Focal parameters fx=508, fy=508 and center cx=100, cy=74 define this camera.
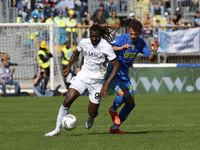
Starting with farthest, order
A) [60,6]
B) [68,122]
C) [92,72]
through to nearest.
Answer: [60,6], [92,72], [68,122]

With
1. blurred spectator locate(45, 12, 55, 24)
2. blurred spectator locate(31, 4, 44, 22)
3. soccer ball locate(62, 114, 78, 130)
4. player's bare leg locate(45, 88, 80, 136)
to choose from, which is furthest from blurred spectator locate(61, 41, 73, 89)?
soccer ball locate(62, 114, 78, 130)

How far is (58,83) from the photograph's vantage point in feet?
71.7

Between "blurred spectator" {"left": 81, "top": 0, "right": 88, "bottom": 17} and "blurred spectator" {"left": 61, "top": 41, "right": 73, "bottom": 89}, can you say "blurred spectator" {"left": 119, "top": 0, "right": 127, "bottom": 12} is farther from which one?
"blurred spectator" {"left": 61, "top": 41, "right": 73, "bottom": 89}

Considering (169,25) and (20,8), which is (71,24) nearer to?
(20,8)

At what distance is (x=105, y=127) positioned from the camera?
37.0ft

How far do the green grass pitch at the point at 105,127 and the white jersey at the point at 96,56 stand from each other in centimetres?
120

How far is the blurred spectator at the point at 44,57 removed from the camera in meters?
21.3

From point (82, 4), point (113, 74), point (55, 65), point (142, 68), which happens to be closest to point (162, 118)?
point (113, 74)

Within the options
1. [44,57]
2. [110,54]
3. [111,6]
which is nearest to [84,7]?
[111,6]

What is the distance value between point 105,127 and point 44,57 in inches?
421

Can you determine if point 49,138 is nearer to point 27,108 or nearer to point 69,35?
point 27,108

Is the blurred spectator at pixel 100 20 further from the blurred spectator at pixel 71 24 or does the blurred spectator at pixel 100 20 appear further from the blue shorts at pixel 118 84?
the blue shorts at pixel 118 84

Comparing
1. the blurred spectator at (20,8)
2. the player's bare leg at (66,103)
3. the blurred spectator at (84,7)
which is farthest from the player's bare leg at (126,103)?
the blurred spectator at (84,7)

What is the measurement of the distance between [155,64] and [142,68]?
4.01ft
